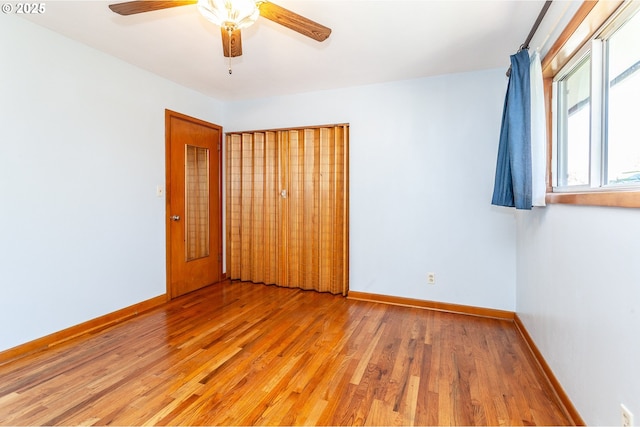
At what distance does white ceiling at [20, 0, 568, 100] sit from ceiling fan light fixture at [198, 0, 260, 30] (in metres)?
0.58

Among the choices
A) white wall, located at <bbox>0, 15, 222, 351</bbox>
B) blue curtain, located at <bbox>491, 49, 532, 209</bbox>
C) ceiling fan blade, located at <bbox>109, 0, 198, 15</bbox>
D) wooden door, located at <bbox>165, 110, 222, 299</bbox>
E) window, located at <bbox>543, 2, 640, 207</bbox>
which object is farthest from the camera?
wooden door, located at <bbox>165, 110, 222, 299</bbox>

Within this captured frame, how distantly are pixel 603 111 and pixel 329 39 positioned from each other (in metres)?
1.87

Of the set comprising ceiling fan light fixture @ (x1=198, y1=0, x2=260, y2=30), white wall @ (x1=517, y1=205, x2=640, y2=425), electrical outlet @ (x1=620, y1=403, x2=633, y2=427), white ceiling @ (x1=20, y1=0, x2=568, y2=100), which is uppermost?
white ceiling @ (x1=20, y1=0, x2=568, y2=100)

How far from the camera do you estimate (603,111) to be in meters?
1.54

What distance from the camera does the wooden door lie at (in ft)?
11.3

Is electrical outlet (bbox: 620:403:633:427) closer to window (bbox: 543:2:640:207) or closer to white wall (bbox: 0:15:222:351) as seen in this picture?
window (bbox: 543:2:640:207)

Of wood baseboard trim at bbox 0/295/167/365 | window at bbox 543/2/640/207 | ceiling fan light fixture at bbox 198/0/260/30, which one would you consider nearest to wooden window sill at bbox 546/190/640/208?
window at bbox 543/2/640/207

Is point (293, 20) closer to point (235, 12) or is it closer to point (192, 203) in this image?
point (235, 12)

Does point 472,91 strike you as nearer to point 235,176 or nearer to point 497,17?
point 497,17

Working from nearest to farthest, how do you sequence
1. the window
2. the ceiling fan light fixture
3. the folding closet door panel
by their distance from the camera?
the window → the ceiling fan light fixture → the folding closet door panel

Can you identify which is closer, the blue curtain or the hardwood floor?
the hardwood floor

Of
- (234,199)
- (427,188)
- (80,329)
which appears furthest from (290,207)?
(80,329)

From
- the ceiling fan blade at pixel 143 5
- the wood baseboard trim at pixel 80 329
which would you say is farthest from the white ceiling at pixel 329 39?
the wood baseboard trim at pixel 80 329

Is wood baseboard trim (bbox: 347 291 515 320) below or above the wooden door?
below
